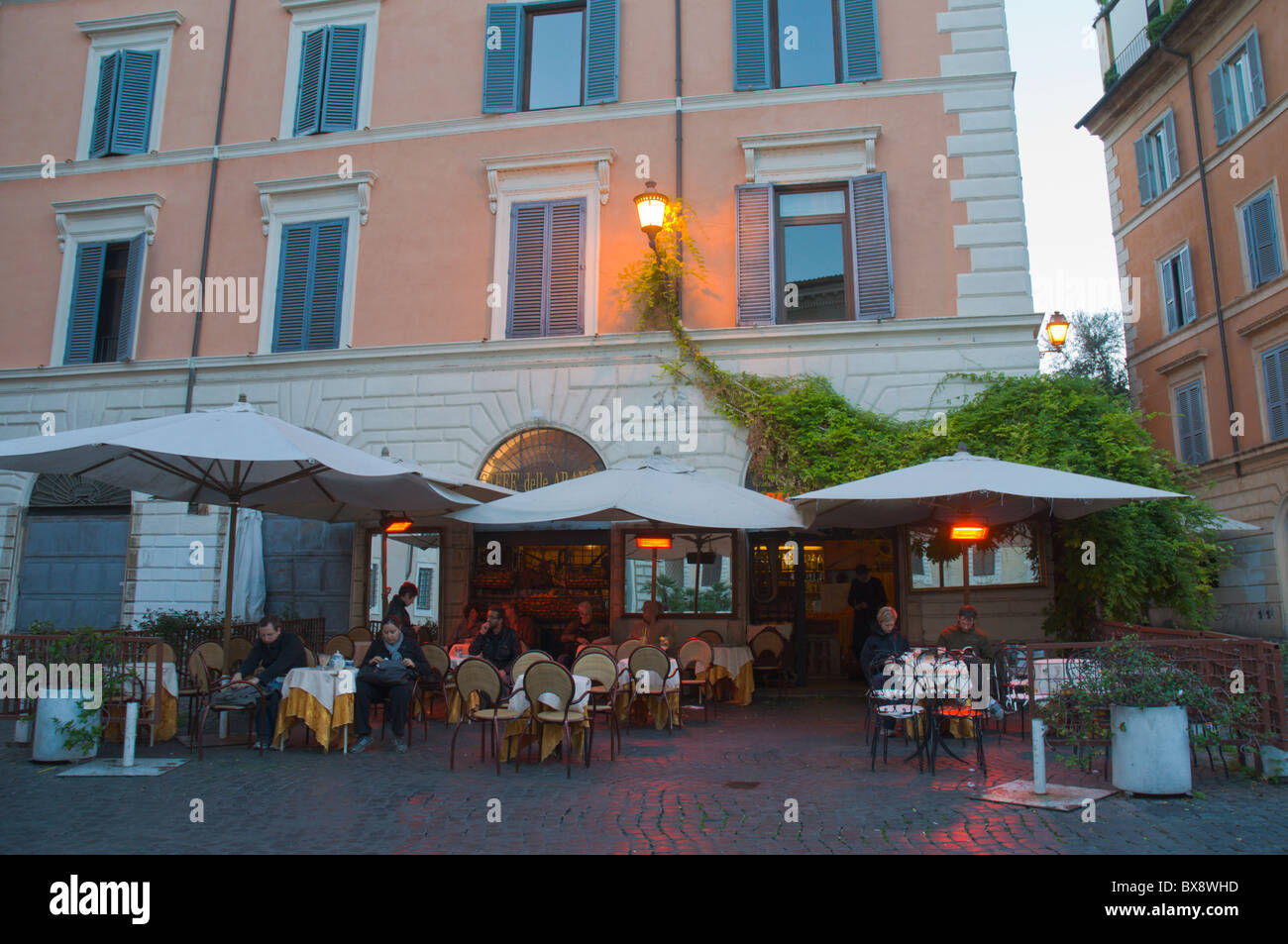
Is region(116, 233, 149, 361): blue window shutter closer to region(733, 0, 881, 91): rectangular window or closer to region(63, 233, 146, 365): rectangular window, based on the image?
region(63, 233, 146, 365): rectangular window

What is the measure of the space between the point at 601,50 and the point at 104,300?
30.0 feet

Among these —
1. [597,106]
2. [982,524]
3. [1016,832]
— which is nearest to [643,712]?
[982,524]

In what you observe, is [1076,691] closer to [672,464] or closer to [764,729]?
[764,729]

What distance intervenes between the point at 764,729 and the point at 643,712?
4.54 ft

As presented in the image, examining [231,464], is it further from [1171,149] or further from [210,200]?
[1171,149]

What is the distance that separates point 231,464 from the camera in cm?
1009

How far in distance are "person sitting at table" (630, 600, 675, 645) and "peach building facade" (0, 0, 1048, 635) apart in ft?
7.33

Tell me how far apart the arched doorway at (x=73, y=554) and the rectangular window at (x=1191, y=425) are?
2240 centimetres

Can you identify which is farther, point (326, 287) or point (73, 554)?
point (73, 554)

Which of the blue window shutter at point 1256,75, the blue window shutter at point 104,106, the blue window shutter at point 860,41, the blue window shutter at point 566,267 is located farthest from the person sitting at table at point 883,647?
the blue window shutter at point 1256,75

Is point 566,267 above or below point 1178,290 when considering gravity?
below

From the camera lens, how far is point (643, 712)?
10227 mm

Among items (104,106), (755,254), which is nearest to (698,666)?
(755,254)
